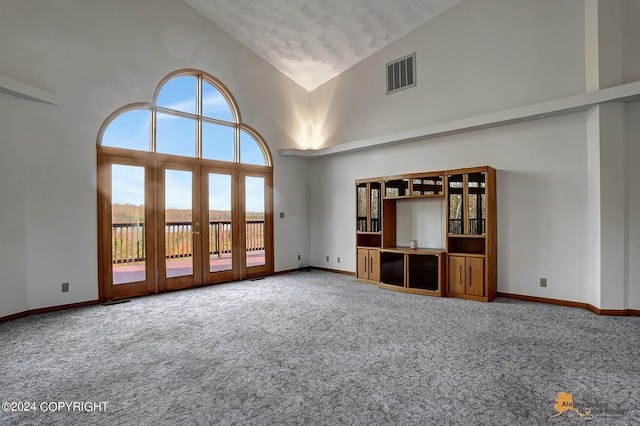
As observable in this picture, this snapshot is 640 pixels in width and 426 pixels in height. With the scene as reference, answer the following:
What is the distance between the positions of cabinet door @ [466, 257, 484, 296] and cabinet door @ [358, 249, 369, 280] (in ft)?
6.30

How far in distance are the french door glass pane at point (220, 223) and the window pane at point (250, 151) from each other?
63 centimetres

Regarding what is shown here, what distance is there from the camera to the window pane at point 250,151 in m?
7.06

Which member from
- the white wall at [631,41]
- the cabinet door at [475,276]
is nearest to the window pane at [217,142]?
the cabinet door at [475,276]

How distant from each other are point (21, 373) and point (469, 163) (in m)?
6.21

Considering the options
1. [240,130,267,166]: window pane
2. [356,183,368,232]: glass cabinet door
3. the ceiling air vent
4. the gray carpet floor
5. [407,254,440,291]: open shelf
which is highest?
the ceiling air vent

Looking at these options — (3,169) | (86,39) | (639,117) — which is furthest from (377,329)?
(86,39)

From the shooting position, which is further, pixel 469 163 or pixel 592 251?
pixel 469 163

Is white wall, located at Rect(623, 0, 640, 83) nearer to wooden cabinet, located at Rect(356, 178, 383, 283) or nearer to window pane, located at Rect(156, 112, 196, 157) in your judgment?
wooden cabinet, located at Rect(356, 178, 383, 283)

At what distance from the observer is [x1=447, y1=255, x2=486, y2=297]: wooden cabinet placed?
5.04 meters

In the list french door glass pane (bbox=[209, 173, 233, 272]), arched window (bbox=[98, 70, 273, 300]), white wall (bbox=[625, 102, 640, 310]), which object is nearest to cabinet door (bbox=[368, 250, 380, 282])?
arched window (bbox=[98, 70, 273, 300])

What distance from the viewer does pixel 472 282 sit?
5.11 meters

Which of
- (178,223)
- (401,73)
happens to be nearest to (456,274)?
(401,73)

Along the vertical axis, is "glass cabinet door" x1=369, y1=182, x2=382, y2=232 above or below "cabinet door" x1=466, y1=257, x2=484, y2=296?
above

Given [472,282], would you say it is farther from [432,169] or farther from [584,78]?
[584,78]
